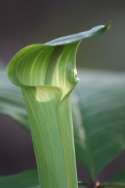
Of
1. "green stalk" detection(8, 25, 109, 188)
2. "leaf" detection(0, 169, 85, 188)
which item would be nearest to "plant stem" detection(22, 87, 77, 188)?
"green stalk" detection(8, 25, 109, 188)

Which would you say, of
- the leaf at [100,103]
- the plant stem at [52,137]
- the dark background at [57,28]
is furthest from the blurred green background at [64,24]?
the plant stem at [52,137]

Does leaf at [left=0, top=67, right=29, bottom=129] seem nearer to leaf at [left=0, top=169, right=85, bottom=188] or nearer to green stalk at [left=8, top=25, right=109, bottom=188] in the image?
leaf at [left=0, top=169, right=85, bottom=188]

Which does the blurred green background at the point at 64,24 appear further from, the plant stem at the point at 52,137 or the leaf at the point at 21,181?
the plant stem at the point at 52,137

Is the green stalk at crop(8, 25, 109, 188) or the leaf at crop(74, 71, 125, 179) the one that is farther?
the leaf at crop(74, 71, 125, 179)

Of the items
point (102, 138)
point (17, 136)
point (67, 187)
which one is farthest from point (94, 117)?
point (17, 136)

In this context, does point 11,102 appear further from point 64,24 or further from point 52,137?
point 64,24

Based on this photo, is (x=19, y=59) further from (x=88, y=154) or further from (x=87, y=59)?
(x=87, y=59)
